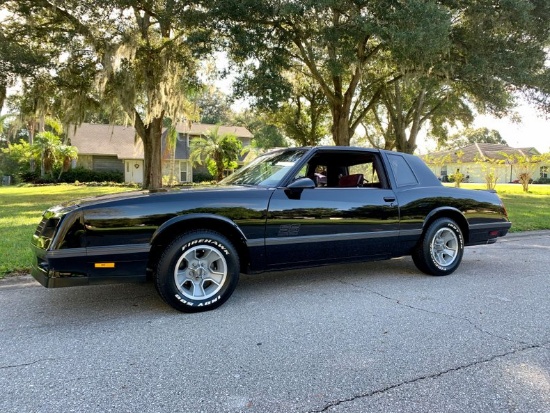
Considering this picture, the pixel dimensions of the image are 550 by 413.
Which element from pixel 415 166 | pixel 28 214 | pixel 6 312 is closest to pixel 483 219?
pixel 415 166

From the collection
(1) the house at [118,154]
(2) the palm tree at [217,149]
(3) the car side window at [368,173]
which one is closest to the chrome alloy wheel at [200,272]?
(3) the car side window at [368,173]

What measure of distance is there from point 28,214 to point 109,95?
824cm

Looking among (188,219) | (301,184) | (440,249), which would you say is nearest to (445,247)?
(440,249)

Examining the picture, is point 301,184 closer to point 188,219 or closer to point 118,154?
Result: point 188,219

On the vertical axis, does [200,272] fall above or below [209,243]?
below

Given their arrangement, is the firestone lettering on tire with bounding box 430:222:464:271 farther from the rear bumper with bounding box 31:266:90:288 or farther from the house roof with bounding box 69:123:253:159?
the house roof with bounding box 69:123:253:159

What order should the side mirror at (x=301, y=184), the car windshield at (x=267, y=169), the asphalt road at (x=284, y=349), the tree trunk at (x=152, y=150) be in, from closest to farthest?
1. the asphalt road at (x=284, y=349)
2. the side mirror at (x=301, y=184)
3. the car windshield at (x=267, y=169)
4. the tree trunk at (x=152, y=150)

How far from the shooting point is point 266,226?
4.36 m

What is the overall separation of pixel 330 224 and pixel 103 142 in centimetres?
3495

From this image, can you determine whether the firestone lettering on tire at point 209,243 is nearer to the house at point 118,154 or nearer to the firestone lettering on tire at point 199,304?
the firestone lettering on tire at point 199,304

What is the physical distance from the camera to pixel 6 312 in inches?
159

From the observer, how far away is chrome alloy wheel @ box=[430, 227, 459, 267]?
220 inches

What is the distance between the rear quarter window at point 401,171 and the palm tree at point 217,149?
81.6 ft

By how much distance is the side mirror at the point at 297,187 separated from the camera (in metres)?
4.45
